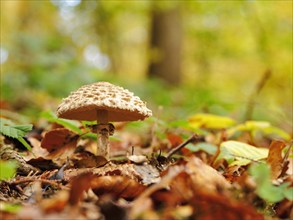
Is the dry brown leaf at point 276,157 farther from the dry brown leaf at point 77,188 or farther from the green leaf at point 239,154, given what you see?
the dry brown leaf at point 77,188

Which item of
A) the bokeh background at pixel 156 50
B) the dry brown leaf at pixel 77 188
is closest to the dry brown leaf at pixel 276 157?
the dry brown leaf at pixel 77 188

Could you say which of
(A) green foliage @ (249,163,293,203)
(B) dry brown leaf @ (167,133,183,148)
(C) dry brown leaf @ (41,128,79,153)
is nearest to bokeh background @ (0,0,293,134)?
(B) dry brown leaf @ (167,133,183,148)

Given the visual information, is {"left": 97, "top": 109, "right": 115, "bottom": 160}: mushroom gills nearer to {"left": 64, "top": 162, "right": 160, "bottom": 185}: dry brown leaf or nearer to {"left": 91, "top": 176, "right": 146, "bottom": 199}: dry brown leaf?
{"left": 64, "top": 162, "right": 160, "bottom": 185}: dry brown leaf

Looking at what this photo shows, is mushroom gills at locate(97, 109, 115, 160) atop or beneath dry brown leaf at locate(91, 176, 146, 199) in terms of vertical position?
atop

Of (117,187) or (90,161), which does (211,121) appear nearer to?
(90,161)

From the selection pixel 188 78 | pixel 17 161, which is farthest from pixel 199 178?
pixel 188 78

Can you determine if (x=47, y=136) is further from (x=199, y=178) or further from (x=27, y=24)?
(x=27, y=24)
